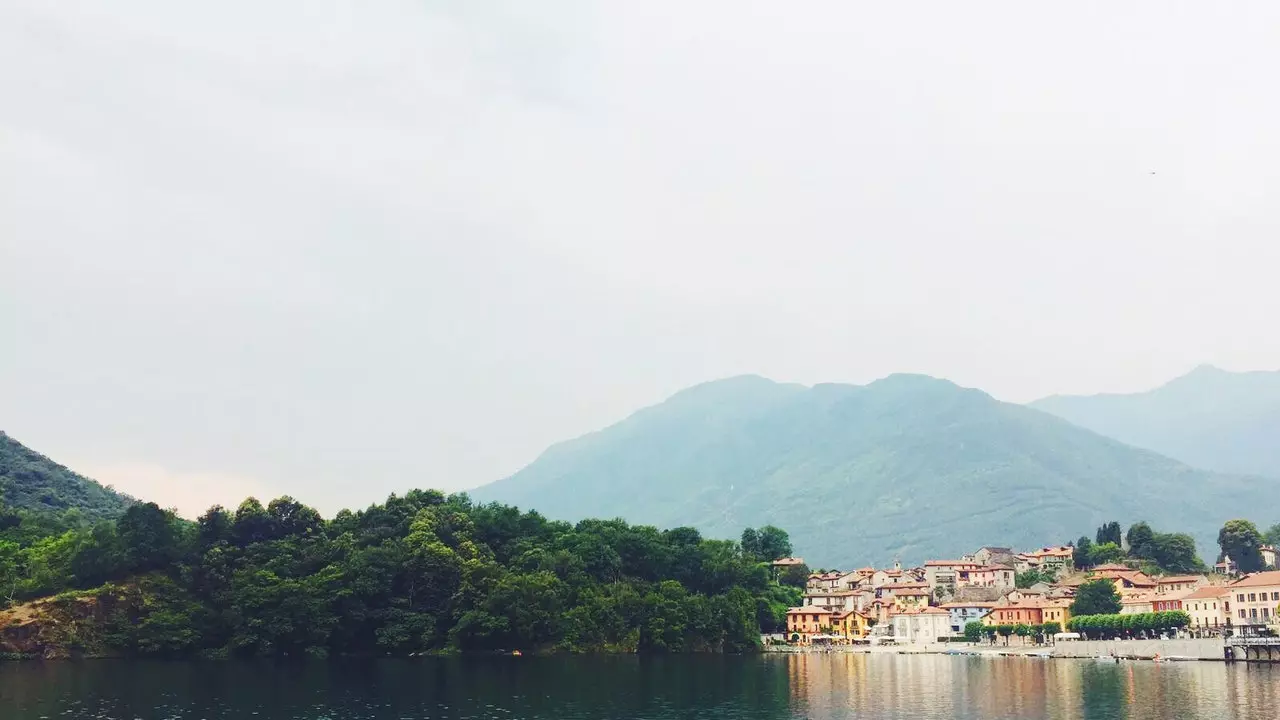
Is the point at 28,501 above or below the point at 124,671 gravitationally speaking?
above

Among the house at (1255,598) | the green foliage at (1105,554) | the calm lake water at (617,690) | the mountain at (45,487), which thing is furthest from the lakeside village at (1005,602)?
the mountain at (45,487)

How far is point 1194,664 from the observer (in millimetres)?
85125

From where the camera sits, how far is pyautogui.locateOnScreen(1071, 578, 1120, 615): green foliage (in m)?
116

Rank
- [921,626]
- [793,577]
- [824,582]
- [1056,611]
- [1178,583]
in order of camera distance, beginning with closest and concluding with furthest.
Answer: [1056,611]
[1178,583]
[921,626]
[793,577]
[824,582]

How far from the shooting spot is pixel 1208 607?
109 m

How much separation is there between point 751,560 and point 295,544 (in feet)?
177

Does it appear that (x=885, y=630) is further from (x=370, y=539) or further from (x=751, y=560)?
(x=370, y=539)

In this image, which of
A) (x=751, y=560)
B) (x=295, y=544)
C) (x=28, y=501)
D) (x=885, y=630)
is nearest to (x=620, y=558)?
(x=751, y=560)

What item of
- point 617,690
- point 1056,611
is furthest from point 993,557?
point 617,690

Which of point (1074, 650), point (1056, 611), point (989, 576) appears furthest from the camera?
point (989, 576)

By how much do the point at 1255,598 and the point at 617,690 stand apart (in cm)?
7497

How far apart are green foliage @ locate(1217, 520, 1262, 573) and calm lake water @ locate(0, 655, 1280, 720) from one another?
73.2 meters

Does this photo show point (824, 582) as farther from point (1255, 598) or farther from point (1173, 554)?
point (1255, 598)

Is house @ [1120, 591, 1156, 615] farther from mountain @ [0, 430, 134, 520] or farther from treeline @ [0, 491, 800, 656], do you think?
mountain @ [0, 430, 134, 520]
